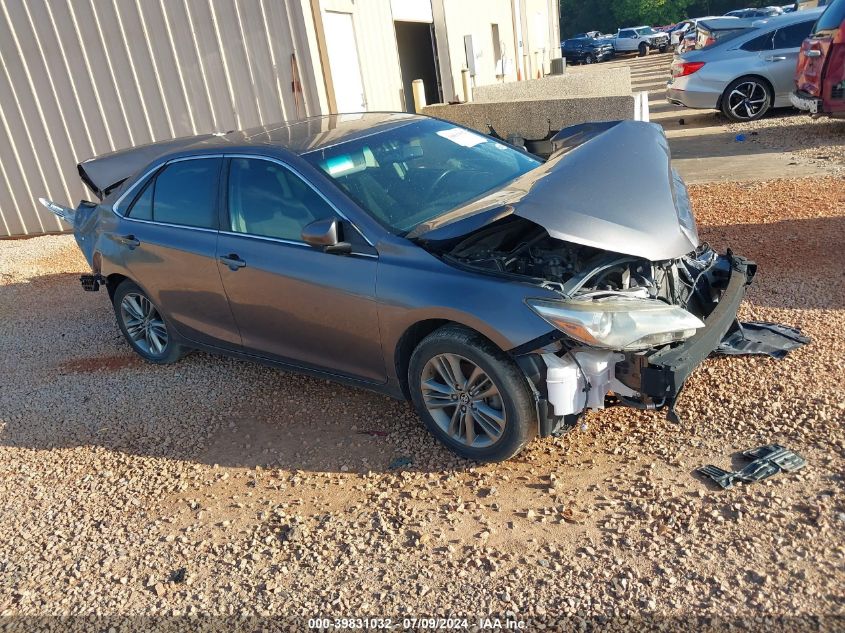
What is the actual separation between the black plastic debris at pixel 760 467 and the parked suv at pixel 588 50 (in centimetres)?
4361

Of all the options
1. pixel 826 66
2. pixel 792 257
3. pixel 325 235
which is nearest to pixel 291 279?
pixel 325 235

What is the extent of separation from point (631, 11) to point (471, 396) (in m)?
65.4

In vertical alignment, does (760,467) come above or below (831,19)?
below

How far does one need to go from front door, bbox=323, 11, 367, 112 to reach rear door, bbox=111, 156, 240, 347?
17.3 feet

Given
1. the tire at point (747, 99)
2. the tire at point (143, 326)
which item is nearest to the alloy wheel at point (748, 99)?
the tire at point (747, 99)

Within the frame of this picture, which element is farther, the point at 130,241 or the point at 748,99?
the point at 748,99

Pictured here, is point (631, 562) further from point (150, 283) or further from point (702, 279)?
point (150, 283)

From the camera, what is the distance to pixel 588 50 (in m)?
42.6

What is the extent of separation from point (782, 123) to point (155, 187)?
1134 centimetres

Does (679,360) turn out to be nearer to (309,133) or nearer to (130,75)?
(309,133)

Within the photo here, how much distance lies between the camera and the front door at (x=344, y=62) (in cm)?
963

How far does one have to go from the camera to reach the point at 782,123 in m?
12.1

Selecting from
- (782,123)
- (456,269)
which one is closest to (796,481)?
(456,269)

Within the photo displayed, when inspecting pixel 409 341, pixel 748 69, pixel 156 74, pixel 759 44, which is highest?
pixel 156 74
